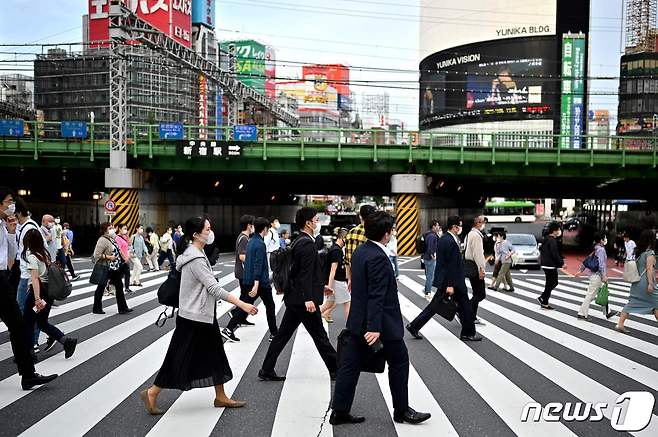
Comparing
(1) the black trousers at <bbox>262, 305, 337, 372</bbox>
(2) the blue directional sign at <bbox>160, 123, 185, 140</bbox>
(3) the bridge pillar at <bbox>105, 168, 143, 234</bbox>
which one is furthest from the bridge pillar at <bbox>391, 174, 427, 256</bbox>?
(1) the black trousers at <bbox>262, 305, 337, 372</bbox>

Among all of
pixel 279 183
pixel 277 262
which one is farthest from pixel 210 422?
pixel 279 183

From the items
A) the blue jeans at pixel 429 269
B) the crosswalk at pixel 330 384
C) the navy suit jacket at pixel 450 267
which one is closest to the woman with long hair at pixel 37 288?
the crosswalk at pixel 330 384

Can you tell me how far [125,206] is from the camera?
1193 inches

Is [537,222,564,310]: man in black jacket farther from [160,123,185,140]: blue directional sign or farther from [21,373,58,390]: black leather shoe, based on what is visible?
[160,123,185,140]: blue directional sign

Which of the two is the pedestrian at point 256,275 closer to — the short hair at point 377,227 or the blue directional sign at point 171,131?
the short hair at point 377,227

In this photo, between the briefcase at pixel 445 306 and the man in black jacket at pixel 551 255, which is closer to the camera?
the briefcase at pixel 445 306

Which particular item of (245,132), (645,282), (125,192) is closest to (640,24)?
(245,132)

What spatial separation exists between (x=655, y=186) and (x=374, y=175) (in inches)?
715

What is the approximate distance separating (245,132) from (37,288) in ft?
79.8

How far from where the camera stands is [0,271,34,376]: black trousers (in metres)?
6.37

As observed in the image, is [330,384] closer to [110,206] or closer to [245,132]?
[110,206]

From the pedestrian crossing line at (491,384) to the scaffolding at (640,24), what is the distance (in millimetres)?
95888

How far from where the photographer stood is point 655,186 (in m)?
38.6

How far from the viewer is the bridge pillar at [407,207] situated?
105ft
